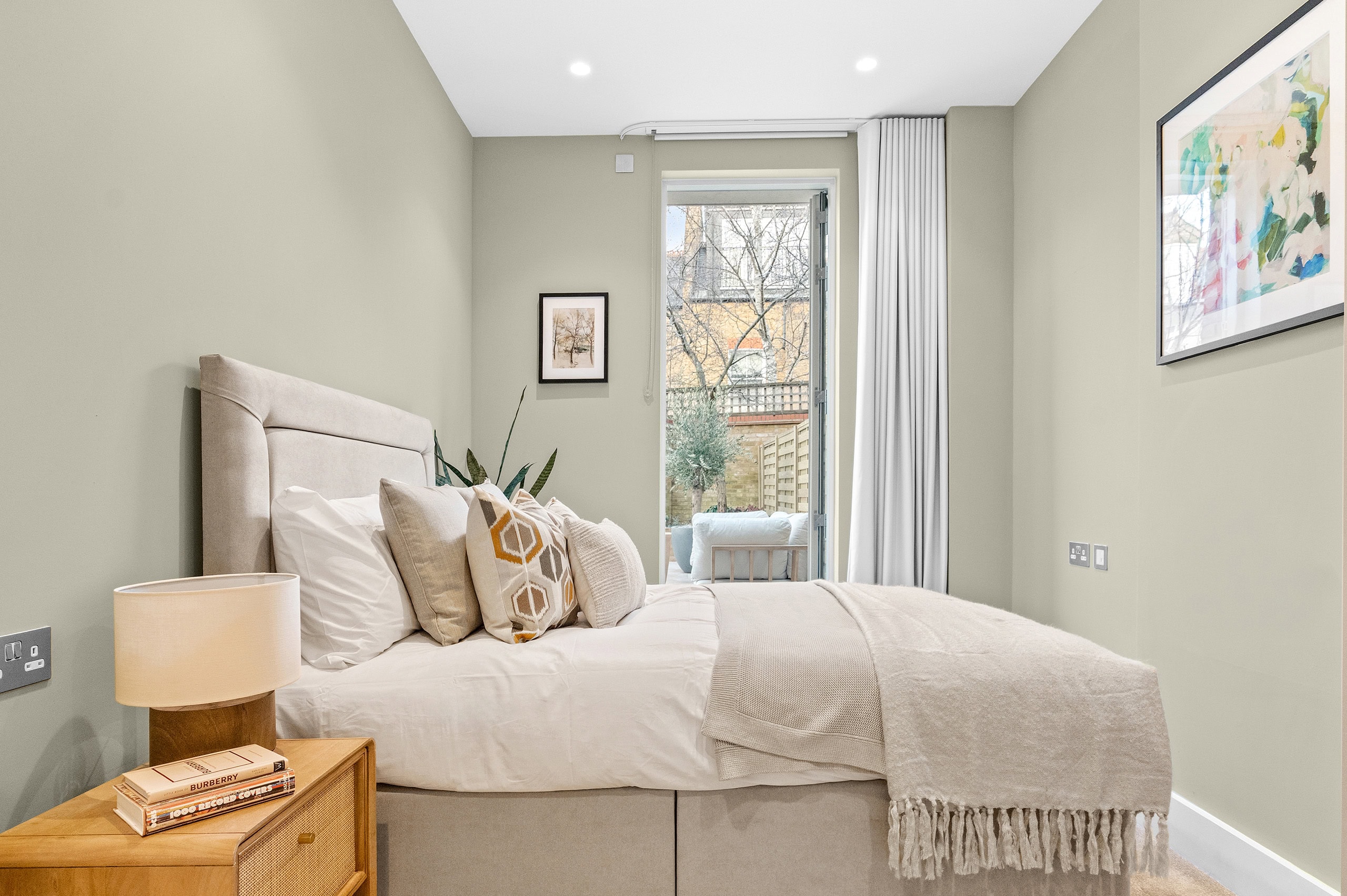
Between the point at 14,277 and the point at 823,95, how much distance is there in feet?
10.5

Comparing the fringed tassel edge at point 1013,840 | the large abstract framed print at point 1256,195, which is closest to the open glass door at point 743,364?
the large abstract framed print at point 1256,195

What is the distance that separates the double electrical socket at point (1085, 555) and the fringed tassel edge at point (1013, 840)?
1.41m

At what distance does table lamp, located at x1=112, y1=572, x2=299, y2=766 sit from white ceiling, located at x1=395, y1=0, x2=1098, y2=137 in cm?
251

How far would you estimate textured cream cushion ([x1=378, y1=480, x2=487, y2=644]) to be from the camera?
5.98 feet

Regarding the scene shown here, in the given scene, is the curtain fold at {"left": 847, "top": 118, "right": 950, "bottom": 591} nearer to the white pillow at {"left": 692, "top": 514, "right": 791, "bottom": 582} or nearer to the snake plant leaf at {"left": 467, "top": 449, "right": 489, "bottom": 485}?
the white pillow at {"left": 692, "top": 514, "right": 791, "bottom": 582}

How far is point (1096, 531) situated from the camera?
284 cm

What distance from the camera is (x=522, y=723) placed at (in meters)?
1.56

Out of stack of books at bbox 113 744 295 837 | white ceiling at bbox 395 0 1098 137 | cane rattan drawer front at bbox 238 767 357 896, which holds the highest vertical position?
white ceiling at bbox 395 0 1098 137

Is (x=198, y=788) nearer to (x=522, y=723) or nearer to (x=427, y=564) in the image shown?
(x=522, y=723)

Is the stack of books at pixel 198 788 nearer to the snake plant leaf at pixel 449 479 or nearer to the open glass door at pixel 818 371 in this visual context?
the snake plant leaf at pixel 449 479

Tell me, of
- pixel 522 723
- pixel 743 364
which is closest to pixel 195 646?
pixel 522 723

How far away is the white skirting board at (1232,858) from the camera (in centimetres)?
182

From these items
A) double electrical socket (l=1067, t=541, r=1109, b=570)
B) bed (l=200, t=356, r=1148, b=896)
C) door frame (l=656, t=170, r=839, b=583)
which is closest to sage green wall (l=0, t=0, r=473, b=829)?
bed (l=200, t=356, r=1148, b=896)

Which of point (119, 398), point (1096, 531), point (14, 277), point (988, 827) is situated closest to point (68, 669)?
point (119, 398)
